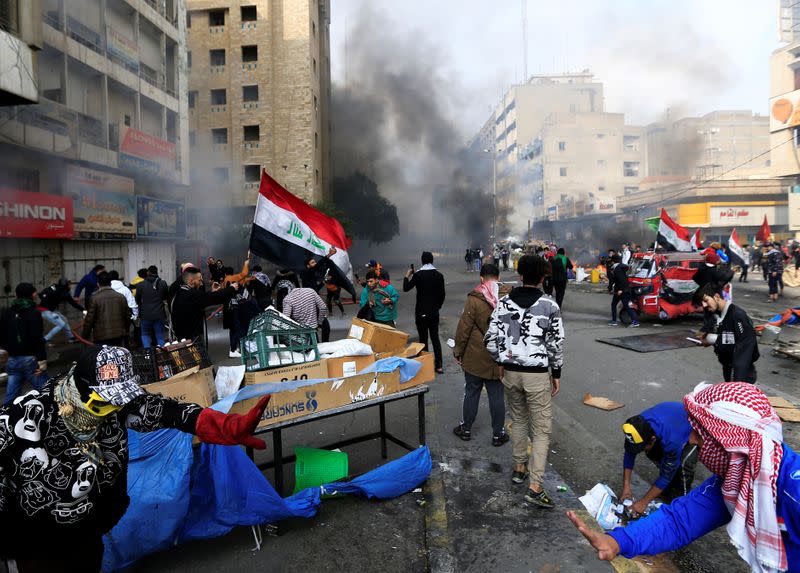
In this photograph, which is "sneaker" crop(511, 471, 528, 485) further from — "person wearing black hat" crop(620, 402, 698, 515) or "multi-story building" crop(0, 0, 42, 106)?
"multi-story building" crop(0, 0, 42, 106)

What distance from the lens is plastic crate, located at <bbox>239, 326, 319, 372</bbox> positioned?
3.64m

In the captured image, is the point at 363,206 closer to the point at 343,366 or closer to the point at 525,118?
the point at 343,366

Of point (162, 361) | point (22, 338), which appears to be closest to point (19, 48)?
point (22, 338)

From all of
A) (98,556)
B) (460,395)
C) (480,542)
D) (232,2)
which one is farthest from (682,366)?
(232,2)

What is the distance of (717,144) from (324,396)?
64.9m

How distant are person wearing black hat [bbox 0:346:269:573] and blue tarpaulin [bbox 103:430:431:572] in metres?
0.76

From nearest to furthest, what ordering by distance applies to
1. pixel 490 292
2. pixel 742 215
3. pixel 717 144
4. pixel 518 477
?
pixel 518 477
pixel 490 292
pixel 742 215
pixel 717 144

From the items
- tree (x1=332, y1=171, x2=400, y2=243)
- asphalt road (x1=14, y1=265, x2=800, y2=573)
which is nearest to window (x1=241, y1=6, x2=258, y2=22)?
tree (x1=332, y1=171, x2=400, y2=243)

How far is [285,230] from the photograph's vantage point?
5887mm

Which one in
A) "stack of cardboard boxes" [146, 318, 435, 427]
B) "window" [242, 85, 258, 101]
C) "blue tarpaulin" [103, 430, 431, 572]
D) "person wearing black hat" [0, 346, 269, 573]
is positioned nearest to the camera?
"person wearing black hat" [0, 346, 269, 573]

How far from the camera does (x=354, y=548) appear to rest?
3.09 m

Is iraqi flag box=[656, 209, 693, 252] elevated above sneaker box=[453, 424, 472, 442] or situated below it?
above

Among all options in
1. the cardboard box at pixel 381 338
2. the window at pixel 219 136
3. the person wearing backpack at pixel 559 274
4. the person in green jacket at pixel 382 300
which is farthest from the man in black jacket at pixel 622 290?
the window at pixel 219 136

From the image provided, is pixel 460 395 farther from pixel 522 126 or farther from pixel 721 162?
pixel 522 126
